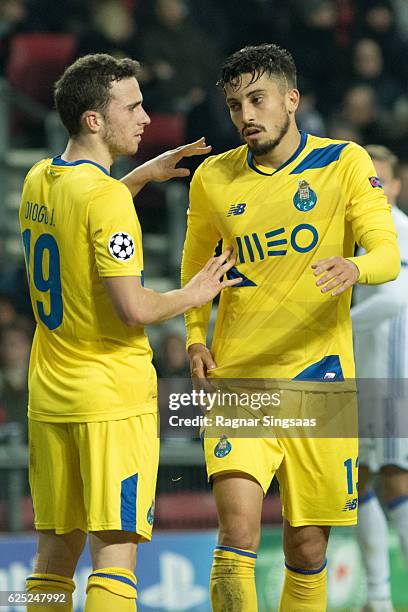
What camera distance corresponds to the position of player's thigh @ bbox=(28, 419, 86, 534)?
3436 mm

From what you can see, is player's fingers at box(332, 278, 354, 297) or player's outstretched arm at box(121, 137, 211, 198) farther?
player's outstretched arm at box(121, 137, 211, 198)

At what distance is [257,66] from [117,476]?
1.45m

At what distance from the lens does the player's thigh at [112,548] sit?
3322 mm

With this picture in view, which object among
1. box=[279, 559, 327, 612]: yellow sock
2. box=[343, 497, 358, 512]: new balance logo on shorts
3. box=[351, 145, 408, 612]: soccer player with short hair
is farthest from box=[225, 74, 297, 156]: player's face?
box=[279, 559, 327, 612]: yellow sock

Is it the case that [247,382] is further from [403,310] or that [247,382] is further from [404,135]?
[404,135]

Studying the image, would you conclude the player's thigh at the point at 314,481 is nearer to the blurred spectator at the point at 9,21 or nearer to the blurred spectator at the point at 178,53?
the blurred spectator at the point at 178,53

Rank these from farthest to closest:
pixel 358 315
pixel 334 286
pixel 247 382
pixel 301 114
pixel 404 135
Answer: pixel 404 135 < pixel 301 114 < pixel 358 315 < pixel 247 382 < pixel 334 286

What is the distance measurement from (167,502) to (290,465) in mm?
2299

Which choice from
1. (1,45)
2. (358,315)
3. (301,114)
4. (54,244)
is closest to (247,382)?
(54,244)

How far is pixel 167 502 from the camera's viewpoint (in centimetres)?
598

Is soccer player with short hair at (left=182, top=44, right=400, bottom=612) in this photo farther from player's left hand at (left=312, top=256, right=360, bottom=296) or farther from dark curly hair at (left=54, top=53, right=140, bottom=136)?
dark curly hair at (left=54, top=53, right=140, bottom=136)

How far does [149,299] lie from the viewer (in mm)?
3322

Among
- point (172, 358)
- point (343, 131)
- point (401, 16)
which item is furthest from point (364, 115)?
point (172, 358)

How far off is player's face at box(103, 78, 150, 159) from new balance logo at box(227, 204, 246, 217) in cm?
48
